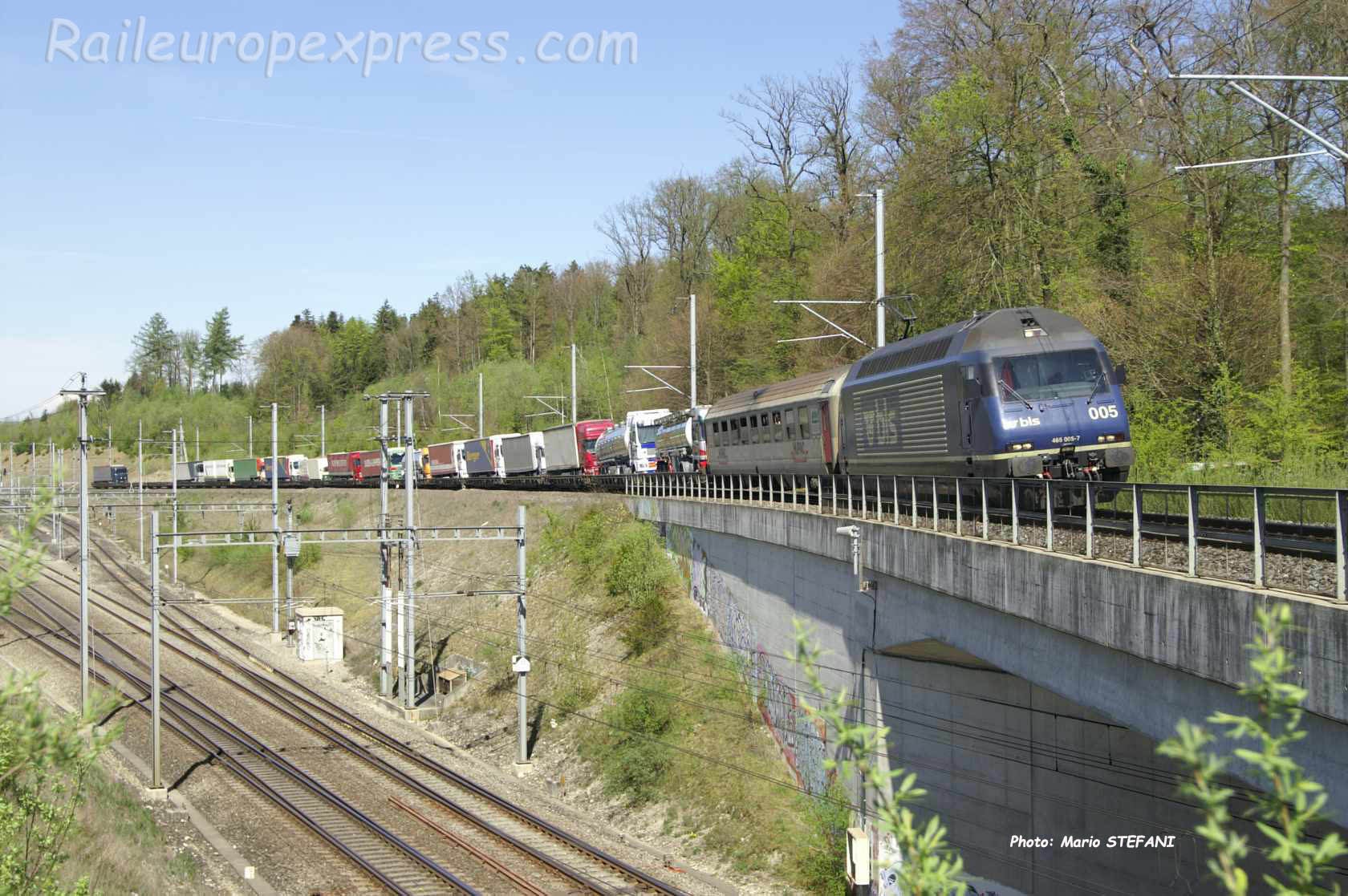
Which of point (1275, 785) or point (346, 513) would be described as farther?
point (346, 513)

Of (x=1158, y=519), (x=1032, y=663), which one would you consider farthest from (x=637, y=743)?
(x=1158, y=519)

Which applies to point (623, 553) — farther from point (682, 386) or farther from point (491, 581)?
point (682, 386)

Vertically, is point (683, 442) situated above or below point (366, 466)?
above

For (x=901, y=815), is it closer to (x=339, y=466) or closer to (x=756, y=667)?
(x=756, y=667)

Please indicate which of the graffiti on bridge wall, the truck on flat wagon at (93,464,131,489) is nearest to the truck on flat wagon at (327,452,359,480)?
the truck on flat wagon at (93,464,131,489)

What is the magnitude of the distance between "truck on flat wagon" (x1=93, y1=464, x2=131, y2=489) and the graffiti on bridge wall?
91032 millimetres

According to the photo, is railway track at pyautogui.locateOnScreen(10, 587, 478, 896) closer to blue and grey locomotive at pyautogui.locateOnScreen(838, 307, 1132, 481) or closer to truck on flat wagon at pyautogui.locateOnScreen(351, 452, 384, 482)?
blue and grey locomotive at pyautogui.locateOnScreen(838, 307, 1132, 481)

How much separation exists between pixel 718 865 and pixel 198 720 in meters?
20.1

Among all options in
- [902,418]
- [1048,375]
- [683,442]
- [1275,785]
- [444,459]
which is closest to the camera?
[1275,785]

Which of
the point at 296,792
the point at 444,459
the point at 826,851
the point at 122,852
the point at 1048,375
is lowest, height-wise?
the point at 296,792

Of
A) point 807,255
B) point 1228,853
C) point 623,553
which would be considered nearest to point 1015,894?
point 1228,853

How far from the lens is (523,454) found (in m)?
65.3

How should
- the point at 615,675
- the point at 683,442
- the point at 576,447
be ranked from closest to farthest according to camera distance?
the point at 615,675
the point at 683,442
the point at 576,447

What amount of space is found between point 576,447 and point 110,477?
74.9 metres
